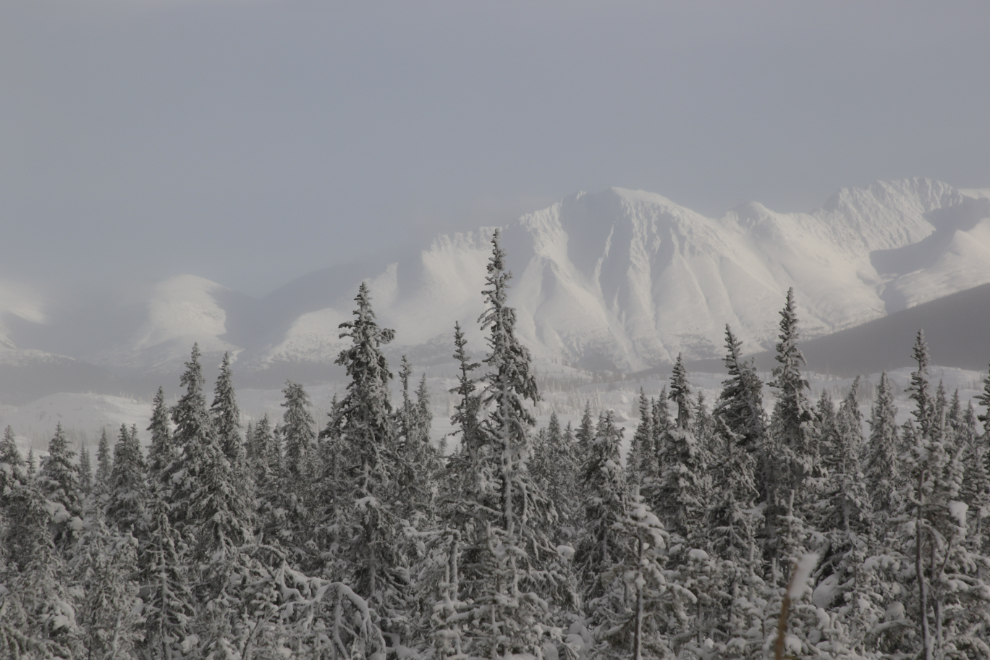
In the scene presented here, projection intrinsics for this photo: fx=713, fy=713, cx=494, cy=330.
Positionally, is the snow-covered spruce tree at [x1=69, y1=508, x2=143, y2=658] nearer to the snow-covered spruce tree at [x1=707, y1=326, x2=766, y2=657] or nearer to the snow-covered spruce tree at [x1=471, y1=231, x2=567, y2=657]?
the snow-covered spruce tree at [x1=471, y1=231, x2=567, y2=657]

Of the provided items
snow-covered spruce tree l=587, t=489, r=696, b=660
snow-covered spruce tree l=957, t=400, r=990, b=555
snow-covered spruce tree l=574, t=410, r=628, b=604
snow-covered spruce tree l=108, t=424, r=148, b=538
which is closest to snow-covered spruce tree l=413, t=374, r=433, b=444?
snow-covered spruce tree l=574, t=410, r=628, b=604

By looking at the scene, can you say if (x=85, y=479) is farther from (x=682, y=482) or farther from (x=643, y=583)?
(x=643, y=583)

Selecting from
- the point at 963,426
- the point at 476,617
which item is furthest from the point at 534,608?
the point at 963,426

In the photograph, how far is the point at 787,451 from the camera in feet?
87.7

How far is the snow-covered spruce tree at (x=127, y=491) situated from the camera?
42.2 meters

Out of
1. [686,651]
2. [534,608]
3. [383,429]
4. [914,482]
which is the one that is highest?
[383,429]

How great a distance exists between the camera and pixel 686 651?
23.4 meters

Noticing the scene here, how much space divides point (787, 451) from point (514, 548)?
1564cm

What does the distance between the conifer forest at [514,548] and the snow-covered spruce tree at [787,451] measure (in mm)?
91

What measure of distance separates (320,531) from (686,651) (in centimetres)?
1425

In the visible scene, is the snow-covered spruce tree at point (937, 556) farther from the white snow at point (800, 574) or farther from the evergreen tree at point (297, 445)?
the evergreen tree at point (297, 445)

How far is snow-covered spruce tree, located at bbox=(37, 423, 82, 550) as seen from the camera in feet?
154

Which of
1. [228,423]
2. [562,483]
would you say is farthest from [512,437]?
[562,483]

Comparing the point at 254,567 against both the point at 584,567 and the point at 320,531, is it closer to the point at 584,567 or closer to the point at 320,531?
the point at 320,531
